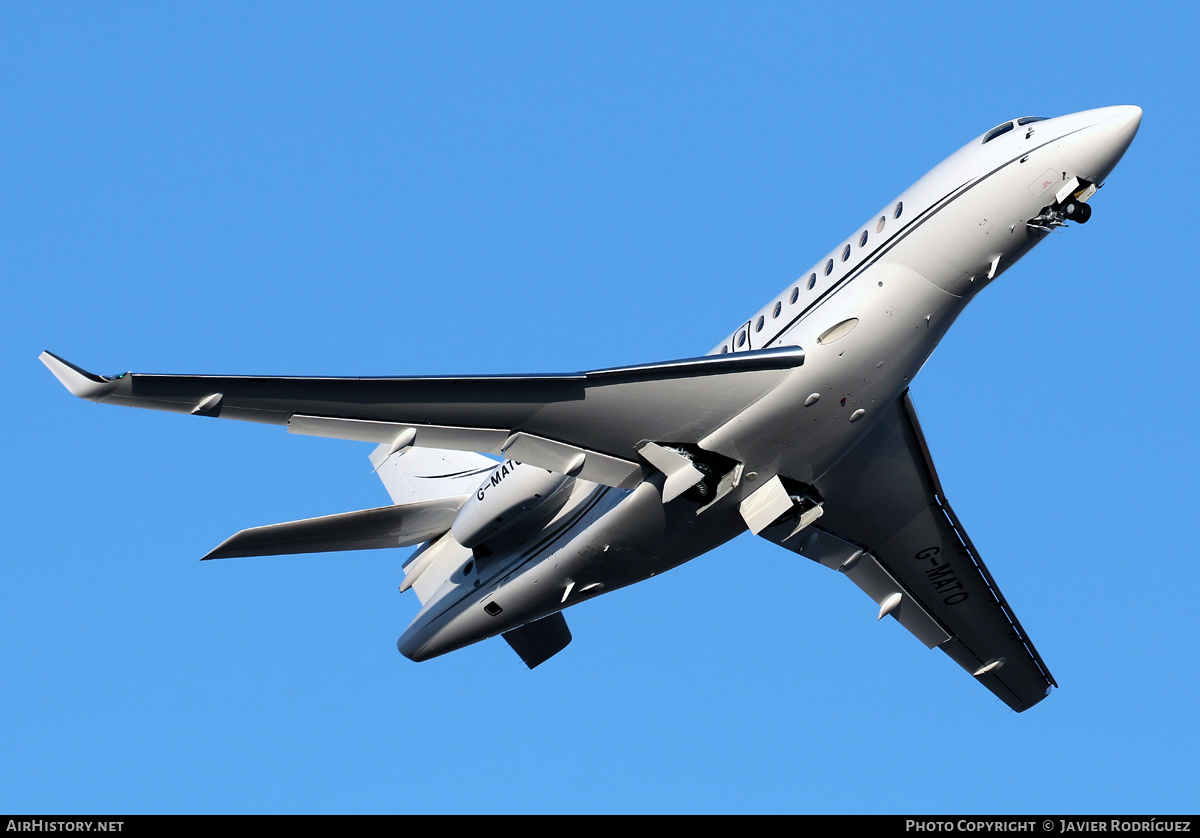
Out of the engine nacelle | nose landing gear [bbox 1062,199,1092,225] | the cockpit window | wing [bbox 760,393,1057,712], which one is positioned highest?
the cockpit window

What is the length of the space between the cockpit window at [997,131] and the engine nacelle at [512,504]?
28.0 ft

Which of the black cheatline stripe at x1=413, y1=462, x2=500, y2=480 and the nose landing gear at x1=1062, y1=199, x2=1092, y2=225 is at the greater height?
the black cheatline stripe at x1=413, y1=462, x2=500, y2=480

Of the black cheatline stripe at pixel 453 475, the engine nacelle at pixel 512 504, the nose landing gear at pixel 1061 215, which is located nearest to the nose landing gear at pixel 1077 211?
the nose landing gear at pixel 1061 215

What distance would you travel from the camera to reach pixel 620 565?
22.9 metres

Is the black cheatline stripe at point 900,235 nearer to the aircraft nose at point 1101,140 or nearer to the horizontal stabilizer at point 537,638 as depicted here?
the aircraft nose at point 1101,140

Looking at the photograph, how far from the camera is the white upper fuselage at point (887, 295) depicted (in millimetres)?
18859

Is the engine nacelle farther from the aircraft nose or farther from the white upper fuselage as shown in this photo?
the aircraft nose

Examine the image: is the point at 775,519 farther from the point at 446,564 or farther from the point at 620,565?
the point at 446,564

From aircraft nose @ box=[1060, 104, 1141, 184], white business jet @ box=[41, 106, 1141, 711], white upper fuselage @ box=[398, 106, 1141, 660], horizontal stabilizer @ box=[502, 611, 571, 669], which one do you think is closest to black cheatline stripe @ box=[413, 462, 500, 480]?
white business jet @ box=[41, 106, 1141, 711]

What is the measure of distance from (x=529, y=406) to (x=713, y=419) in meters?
2.74

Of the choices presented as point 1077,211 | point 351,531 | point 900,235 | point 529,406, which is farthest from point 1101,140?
point 351,531

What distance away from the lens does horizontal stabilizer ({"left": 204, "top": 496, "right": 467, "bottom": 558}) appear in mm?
21969

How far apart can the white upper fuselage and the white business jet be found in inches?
1.2
